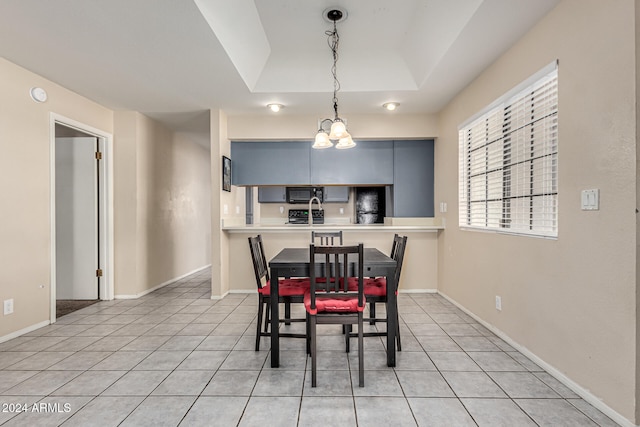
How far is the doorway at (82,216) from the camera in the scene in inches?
159

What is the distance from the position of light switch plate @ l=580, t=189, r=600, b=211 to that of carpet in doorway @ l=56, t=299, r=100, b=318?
473 centimetres

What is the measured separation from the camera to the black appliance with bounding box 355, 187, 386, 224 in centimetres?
560

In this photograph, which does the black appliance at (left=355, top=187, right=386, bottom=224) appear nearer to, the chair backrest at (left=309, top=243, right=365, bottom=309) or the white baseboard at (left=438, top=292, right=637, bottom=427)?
the white baseboard at (left=438, top=292, right=637, bottom=427)

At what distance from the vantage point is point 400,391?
192 cm

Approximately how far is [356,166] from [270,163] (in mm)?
1214

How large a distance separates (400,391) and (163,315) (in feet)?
8.69

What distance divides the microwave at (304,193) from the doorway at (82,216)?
2.79 meters

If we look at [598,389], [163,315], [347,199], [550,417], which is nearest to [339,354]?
[550,417]

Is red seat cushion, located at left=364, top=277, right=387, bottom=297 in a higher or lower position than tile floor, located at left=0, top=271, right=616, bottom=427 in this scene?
higher

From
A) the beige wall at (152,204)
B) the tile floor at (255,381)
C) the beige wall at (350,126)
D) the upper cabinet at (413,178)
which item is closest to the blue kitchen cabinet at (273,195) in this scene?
the beige wall at (152,204)

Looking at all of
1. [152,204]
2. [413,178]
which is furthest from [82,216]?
[413,178]

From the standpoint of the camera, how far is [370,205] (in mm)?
5719

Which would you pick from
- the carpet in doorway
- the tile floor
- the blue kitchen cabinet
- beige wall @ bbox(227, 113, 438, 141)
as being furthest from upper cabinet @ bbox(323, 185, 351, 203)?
the carpet in doorway

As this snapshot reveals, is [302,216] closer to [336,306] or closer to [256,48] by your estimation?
[256,48]
